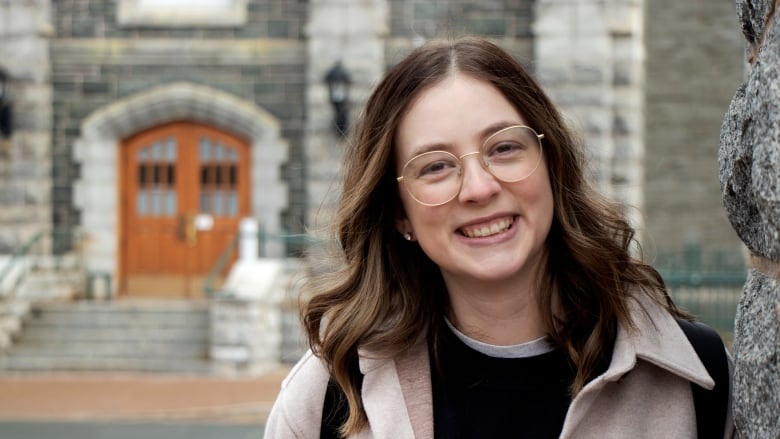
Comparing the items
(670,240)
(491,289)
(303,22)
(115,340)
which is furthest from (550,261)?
(670,240)

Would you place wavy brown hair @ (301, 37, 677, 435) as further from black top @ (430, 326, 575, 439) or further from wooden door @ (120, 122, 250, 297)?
wooden door @ (120, 122, 250, 297)

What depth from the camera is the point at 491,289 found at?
7.03 feet

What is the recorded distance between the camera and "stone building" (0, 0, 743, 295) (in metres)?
13.7

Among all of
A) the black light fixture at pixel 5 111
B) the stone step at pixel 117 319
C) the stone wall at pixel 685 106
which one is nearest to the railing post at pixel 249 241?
the stone step at pixel 117 319

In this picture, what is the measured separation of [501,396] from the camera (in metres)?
2.07

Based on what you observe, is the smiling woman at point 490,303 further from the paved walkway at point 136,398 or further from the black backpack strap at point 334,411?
the paved walkway at point 136,398

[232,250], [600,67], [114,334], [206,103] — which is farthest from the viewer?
[206,103]

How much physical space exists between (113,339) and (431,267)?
35.4 ft

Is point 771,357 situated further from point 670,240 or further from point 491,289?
point 670,240

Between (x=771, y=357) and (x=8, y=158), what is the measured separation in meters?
13.8

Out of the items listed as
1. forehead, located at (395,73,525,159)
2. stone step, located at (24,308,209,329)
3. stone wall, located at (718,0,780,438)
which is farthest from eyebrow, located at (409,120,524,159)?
stone step, located at (24,308,209,329)

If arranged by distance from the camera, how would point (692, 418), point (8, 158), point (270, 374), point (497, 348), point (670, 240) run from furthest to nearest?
point (670, 240) → point (8, 158) → point (270, 374) → point (497, 348) → point (692, 418)

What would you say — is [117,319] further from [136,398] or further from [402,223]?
[402,223]

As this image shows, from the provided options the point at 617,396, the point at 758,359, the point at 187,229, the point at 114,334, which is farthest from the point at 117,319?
the point at 758,359
